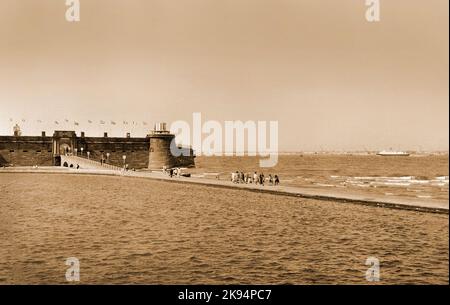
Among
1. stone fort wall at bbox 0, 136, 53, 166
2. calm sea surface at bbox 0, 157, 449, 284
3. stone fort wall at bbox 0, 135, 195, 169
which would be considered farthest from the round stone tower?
calm sea surface at bbox 0, 157, 449, 284

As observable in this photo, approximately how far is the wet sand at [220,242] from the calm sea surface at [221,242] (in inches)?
1.2

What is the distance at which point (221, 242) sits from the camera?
16.3 meters

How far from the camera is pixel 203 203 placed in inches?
1111

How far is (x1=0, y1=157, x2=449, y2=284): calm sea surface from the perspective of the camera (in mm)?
12211

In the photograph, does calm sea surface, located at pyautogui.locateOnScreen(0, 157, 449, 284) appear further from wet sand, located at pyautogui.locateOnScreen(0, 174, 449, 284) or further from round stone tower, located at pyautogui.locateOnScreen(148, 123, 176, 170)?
round stone tower, located at pyautogui.locateOnScreen(148, 123, 176, 170)

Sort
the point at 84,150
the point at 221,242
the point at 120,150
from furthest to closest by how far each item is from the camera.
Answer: the point at 120,150, the point at 84,150, the point at 221,242

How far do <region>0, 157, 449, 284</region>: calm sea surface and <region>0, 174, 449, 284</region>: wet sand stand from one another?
0.03 m

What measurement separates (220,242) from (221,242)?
0.03 meters

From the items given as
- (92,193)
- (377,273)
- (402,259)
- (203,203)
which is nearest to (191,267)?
(377,273)

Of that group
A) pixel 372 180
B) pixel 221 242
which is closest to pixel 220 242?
pixel 221 242

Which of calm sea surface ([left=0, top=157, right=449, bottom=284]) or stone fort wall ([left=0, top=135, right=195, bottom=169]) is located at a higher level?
stone fort wall ([left=0, top=135, right=195, bottom=169])

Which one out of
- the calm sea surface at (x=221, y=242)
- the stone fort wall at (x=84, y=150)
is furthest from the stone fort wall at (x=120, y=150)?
the calm sea surface at (x=221, y=242)

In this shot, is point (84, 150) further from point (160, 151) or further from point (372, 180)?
point (372, 180)

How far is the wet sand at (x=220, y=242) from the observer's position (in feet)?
40.1
